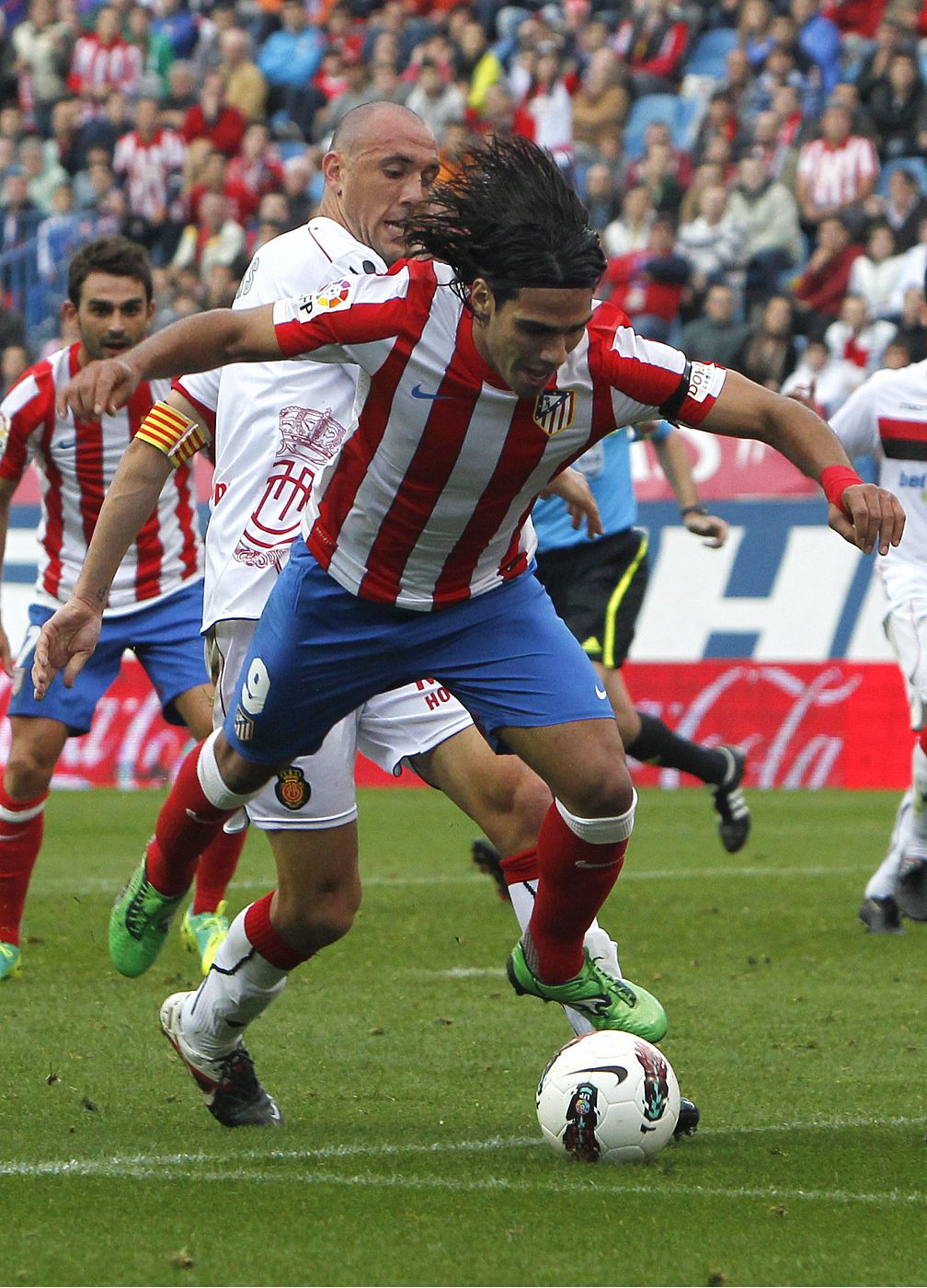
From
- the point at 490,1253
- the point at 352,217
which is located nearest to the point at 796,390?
the point at 352,217

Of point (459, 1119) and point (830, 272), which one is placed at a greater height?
point (459, 1119)

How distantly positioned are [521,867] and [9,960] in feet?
8.33

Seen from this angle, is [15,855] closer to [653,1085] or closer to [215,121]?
[653,1085]

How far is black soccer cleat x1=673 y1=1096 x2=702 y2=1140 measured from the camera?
186 inches

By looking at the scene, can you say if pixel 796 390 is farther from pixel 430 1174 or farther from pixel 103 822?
pixel 103 822

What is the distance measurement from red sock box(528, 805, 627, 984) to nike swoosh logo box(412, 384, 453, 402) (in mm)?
1009

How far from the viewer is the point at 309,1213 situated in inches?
157

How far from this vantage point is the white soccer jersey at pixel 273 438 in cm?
538

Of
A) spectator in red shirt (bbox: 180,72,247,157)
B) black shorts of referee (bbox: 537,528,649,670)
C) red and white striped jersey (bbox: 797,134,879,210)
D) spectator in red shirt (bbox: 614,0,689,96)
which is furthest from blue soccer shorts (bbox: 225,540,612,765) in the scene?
spectator in red shirt (bbox: 180,72,247,157)

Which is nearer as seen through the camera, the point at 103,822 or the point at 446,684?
the point at 446,684

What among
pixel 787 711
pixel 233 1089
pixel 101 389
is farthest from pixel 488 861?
pixel 101 389

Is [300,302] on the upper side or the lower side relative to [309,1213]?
upper

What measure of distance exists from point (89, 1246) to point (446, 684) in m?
1.57

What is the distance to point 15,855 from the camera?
721 centimetres
